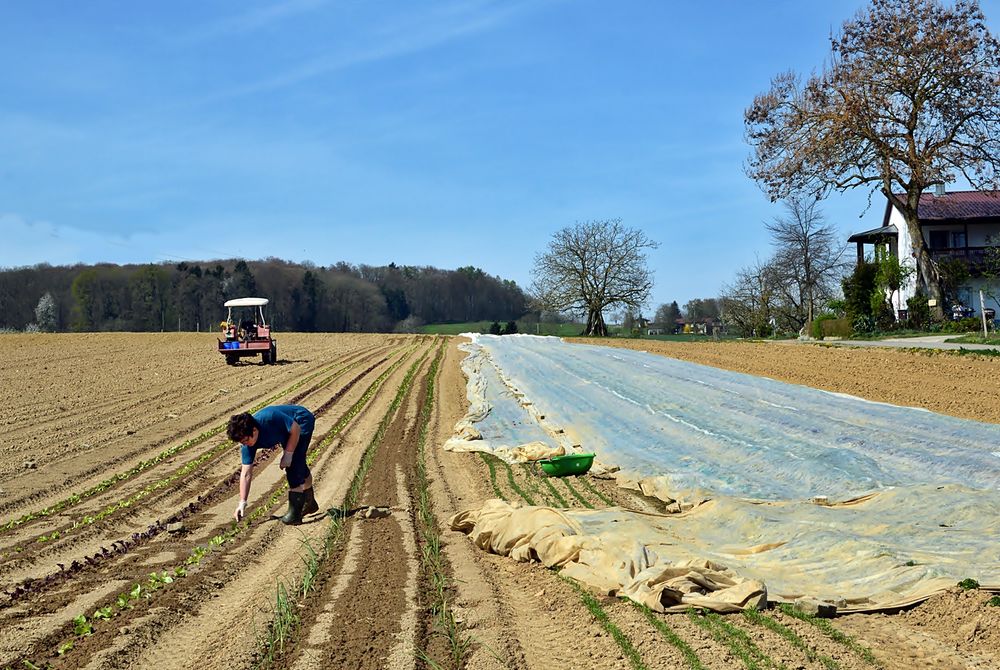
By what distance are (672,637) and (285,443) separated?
13.9 ft

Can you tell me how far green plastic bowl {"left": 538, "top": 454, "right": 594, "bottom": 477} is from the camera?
31.9ft

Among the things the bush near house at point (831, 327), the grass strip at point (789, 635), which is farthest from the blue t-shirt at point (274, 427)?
the bush near house at point (831, 327)

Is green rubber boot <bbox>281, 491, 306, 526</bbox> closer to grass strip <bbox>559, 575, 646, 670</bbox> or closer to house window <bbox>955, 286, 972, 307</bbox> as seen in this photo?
grass strip <bbox>559, 575, 646, 670</bbox>

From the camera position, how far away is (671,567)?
5.11m

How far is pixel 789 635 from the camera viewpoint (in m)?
4.42

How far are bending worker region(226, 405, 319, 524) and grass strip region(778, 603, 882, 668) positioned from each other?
4.37 meters

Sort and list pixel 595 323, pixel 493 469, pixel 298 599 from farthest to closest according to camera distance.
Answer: pixel 595 323 < pixel 493 469 < pixel 298 599

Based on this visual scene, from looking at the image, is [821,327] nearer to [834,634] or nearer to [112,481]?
[112,481]

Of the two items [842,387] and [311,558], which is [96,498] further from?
[842,387]

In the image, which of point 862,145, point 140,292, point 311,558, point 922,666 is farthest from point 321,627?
point 140,292

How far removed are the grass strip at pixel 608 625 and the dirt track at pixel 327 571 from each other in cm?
2

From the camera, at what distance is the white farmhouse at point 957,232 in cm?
3616

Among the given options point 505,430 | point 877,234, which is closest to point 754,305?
point 877,234

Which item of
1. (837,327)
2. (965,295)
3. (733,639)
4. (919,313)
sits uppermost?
(965,295)
